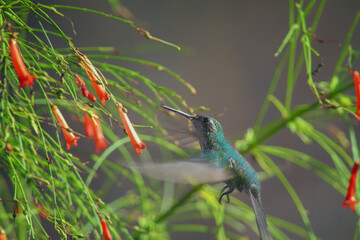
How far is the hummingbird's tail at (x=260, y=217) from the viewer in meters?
1.70

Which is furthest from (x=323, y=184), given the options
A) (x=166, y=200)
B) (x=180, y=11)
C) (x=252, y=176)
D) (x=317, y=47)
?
(x=252, y=176)

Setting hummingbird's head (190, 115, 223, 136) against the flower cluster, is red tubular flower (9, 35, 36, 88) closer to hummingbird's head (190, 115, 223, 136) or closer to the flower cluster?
the flower cluster

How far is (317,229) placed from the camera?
176 inches

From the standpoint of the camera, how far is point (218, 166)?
161 centimetres

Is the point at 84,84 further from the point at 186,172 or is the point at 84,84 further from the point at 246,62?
the point at 246,62

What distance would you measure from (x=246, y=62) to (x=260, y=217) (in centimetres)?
297

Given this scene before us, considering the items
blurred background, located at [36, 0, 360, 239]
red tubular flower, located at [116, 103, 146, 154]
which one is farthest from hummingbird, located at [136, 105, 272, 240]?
blurred background, located at [36, 0, 360, 239]

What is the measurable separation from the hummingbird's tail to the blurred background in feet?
7.81

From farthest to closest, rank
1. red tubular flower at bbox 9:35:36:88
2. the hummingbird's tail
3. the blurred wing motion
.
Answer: the hummingbird's tail, the blurred wing motion, red tubular flower at bbox 9:35:36:88

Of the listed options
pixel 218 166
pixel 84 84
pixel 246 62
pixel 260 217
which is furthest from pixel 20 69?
pixel 246 62

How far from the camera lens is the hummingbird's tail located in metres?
1.70

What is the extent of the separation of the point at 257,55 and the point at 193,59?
0.65 meters

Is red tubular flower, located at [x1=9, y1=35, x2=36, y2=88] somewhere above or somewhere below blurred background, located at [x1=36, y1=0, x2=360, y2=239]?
above

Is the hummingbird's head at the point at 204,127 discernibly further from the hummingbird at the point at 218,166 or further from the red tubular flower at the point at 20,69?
the red tubular flower at the point at 20,69
